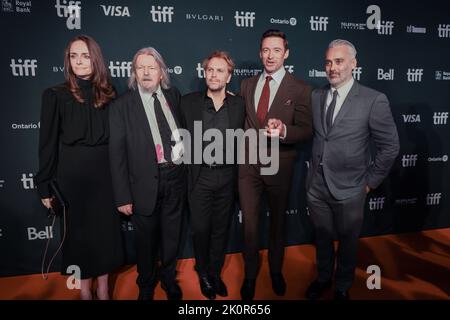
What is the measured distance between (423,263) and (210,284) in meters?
2.05

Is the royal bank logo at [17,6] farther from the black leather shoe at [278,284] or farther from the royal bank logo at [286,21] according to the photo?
the black leather shoe at [278,284]

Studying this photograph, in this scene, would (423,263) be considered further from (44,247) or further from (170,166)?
(44,247)

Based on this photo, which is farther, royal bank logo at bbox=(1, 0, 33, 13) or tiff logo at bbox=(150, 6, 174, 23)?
tiff logo at bbox=(150, 6, 174, 23)

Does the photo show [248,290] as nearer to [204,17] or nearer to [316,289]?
[316,289]

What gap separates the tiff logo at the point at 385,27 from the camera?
3144 mm

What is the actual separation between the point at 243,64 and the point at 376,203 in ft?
6.96

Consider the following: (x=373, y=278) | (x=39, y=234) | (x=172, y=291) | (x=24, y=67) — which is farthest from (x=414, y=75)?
(x=39, y=234)

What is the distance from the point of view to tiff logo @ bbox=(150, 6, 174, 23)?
266 centimetres

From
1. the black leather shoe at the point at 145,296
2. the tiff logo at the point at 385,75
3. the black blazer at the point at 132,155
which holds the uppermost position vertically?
the tiff logo at the point at 385,75

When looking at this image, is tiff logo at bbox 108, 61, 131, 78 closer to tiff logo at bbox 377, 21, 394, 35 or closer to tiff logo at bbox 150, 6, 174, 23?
tiff logo at bbox 150, 6, 174, 23

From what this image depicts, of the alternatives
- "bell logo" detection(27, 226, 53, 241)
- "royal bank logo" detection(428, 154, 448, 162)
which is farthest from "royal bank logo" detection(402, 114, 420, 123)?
"bell logo" detection(27, 226, 53, 241)

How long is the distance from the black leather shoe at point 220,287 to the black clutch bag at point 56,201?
4.09ft

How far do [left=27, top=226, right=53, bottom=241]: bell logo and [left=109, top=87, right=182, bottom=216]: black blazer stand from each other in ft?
4.00

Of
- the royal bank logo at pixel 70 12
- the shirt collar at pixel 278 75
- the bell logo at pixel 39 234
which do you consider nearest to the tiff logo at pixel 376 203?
the shirt collar at pixel 278 75
